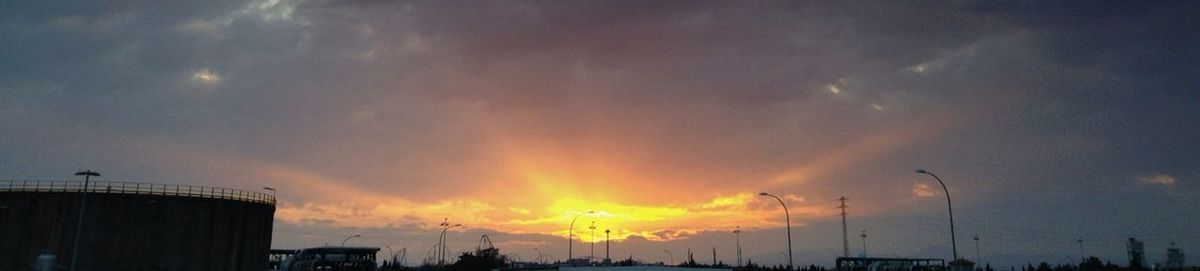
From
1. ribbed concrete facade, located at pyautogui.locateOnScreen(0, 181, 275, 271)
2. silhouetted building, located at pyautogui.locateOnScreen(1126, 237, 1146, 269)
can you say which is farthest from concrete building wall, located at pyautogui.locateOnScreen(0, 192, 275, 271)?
silhouetted building, located at pyautogui.locateOnScreen(1126, 237, 1146, 269)

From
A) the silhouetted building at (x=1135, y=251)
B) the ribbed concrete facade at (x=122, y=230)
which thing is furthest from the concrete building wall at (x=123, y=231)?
the silhouetted building at (x=1135, y=251)

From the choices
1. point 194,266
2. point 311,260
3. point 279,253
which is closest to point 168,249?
point 194,266

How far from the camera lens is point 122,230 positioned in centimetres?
7162

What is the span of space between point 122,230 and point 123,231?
13 cm

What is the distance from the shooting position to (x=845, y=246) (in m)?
146

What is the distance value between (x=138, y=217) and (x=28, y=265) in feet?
29.4

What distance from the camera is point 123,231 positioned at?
71.6 meters

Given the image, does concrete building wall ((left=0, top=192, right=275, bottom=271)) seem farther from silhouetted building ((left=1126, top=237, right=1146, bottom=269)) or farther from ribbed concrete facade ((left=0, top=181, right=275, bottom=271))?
silhouetted building ((left=1126, top=237, right=1146, bottom=269))

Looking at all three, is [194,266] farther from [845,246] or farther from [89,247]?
[845,246]

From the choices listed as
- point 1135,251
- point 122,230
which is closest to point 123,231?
point 122,230

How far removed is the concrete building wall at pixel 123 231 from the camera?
227 ft

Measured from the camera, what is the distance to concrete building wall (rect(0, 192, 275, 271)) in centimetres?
6906

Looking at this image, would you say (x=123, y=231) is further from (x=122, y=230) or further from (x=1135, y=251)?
(x=1135, y=251)

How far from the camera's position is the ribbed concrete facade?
6906 centimetres
